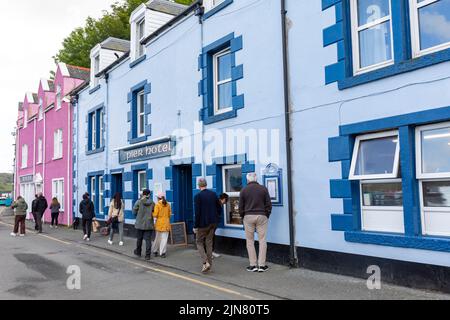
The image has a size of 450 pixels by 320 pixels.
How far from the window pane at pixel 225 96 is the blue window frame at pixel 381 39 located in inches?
139

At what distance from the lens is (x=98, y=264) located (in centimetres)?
1006

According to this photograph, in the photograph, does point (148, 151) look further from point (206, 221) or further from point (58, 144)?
point (58, 144)

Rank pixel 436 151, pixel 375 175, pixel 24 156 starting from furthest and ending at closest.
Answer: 1. pixel 24 156
2. pixel 375 175
3. pixel 436 151

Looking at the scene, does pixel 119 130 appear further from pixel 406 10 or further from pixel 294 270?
pixel 406 10

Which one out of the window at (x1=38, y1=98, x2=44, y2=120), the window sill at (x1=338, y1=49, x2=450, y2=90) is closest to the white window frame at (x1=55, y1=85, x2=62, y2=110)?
the window at (x1=38, y1=98, x2=44, y2=120)

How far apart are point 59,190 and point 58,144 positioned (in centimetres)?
270

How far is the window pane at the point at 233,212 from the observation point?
10.8 m

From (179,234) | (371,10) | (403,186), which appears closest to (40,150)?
(179,234)

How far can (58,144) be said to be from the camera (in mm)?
24688

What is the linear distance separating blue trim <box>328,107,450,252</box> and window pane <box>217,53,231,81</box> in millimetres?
4262

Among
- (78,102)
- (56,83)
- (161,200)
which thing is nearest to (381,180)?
(161,200)

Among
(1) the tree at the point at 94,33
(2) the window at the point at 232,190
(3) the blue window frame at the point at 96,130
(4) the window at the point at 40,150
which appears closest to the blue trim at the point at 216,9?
(2) the window at the point at 232,190

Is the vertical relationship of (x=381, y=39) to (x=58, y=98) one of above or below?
below

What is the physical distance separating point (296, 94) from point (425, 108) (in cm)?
283
